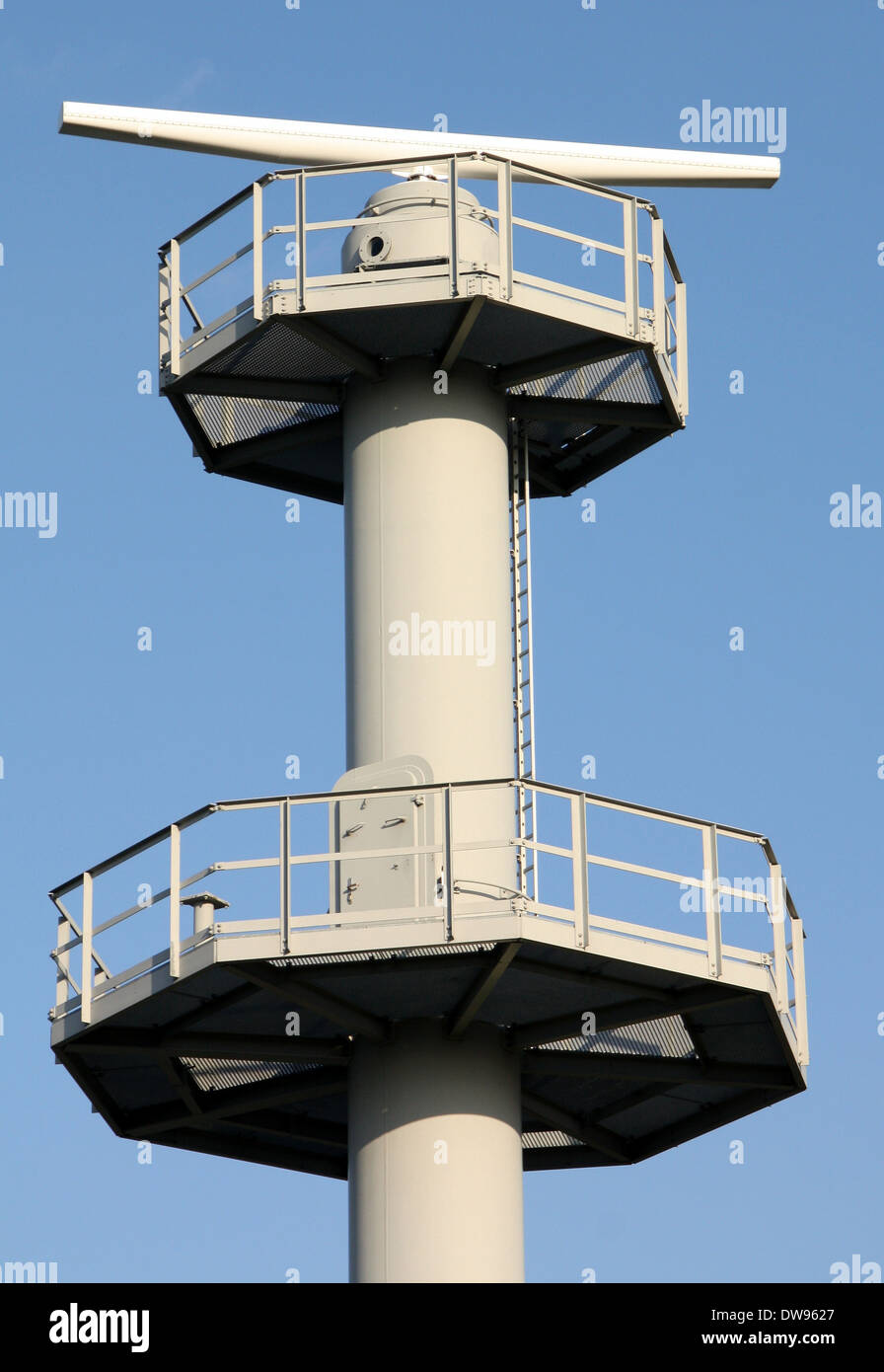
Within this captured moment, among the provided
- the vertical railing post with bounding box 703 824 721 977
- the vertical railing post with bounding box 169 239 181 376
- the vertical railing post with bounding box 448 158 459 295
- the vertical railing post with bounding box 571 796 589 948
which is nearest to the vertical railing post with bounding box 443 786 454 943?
the vertical railing post with bounding box 571 796 589 948

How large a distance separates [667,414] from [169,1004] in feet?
27.1

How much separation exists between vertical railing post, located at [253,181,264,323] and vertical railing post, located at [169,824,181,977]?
17.5ft

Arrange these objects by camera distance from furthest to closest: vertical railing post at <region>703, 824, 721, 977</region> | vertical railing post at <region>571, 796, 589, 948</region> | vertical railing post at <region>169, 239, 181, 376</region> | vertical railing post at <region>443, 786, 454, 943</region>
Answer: vertical railing post at <region>169, 239, 181, 376</region> → vertical railing post at <region>703, 824, 721, 977</region> → vertical railing post at <region>571, 796, 589, 948</region> → vertical railing post at <region>443, 786, 454, 943</region>

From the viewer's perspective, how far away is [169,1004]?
27922mm

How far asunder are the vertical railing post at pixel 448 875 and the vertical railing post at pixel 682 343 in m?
6.60

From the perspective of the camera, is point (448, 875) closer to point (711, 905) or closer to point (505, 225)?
point (711, 905)

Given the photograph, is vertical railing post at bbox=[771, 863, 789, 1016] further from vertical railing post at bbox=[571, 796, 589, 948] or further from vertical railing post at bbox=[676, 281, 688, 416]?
vertical railing post at bbox=[676, 281, 688, 416]

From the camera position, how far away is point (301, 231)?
2945 centimetres

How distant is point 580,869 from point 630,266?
6.63 m

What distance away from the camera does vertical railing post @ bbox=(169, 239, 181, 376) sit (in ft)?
101

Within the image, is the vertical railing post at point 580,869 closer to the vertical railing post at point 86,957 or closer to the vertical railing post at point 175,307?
the vertical railing post at point 86,957
